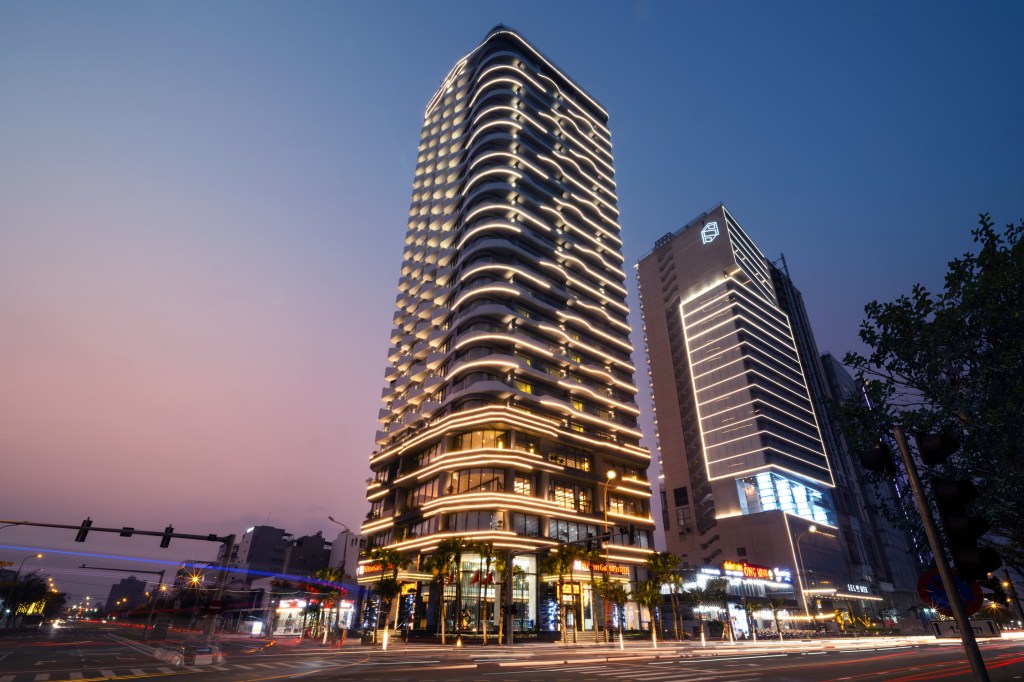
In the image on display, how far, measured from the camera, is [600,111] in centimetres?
11588

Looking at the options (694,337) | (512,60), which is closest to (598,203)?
(512,60)

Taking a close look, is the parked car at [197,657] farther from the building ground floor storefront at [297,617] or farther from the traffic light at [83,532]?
the building ground floor storefront at [297,617]

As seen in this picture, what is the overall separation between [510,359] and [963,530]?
61047 millimetres

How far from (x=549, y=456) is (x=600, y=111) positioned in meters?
85.7

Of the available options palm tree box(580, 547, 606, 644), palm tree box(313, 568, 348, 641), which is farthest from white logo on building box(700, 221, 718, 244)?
palm tree box(313, 568, 348, 641)

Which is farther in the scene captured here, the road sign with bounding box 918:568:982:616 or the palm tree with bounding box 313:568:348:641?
the palm tree with bounding box 313:568:348:641

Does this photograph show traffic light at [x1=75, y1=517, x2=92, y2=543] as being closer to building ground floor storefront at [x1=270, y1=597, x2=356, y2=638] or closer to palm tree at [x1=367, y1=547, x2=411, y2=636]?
palm tree at [x1=367, y1=547, x2=411, y2=636]

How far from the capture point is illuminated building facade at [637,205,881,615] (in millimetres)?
112750

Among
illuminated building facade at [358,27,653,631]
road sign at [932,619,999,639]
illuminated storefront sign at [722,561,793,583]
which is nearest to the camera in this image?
road sign at [932,619,999,639]

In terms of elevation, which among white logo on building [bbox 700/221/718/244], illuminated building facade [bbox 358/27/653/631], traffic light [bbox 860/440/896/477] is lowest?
traffic light [bbox 860/440/896/477]

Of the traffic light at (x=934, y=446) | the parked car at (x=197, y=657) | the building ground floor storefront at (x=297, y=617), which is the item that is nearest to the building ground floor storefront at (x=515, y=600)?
the building ground floor storefront at (x=297, y=617)

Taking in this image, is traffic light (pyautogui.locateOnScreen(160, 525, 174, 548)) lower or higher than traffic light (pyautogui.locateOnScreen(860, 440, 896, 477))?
higher

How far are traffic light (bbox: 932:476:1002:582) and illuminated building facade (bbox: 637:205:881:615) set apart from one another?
107 m

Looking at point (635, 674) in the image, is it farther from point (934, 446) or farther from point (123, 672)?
point (123, 672)
